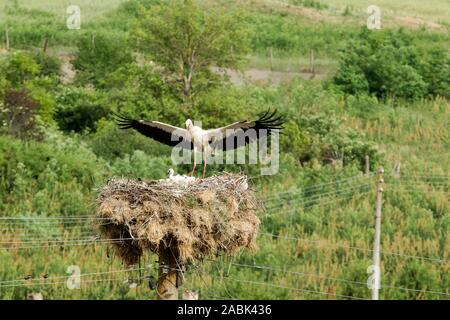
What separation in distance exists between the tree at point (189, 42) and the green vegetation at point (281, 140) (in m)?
0.05

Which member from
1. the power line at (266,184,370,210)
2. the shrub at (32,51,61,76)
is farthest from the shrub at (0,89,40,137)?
the power line at (266,184,370,210)

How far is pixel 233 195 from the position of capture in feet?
72.2

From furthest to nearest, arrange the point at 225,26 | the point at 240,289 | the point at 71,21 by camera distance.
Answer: the point at 71,21 < the point at 225,26 < the point at 240,289

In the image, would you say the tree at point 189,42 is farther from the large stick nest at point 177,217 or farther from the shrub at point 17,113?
the large stick nest at point 177,217

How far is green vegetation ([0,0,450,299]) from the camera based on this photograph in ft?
118

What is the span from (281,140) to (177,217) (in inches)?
946

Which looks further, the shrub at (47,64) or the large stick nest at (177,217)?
the shrub at (47,64)

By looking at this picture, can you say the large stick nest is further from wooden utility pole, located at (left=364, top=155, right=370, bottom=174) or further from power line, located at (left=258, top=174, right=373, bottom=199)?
wooden utility pole, located at (left=364, top=155, right=370, bottom=174)

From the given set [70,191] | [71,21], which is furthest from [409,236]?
[71,21]

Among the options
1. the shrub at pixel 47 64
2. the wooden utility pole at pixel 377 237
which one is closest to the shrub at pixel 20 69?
the shrub at pixel 47 64

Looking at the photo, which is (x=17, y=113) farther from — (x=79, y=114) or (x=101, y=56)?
(x=101, y=56)

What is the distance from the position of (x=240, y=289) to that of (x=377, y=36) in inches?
935

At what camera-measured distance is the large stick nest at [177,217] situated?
2103cm
